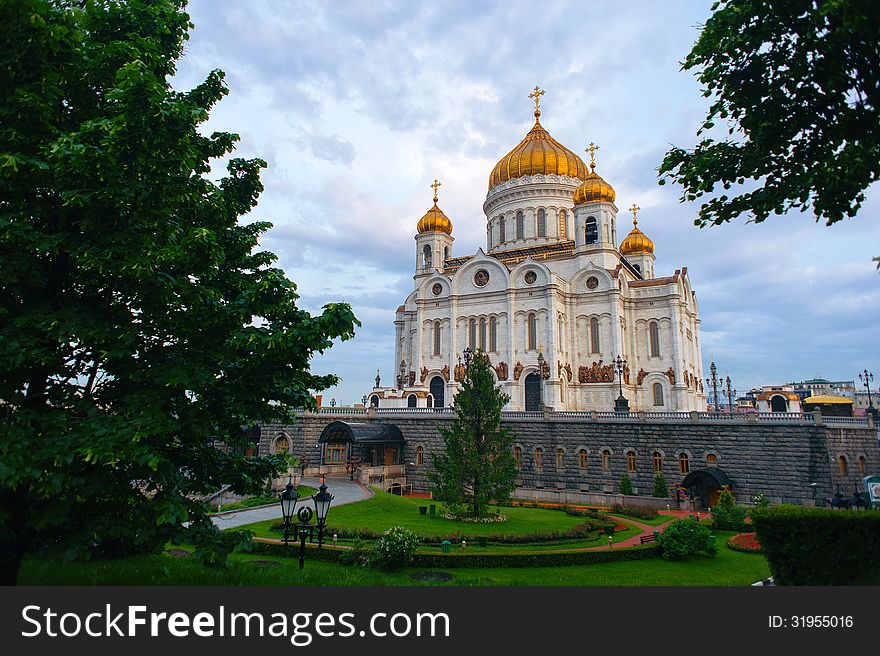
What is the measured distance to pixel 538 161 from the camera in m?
55.6

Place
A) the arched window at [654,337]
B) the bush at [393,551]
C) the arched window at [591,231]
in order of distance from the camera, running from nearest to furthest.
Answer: the bush at [393,551], the arched window at [654,337], the arched window at [591,231]

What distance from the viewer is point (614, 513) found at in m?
28.2

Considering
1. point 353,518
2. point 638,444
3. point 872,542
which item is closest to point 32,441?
point 872,542

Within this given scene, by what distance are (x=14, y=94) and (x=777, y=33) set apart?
39.3 feet

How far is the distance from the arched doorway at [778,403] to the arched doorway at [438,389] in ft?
83.2

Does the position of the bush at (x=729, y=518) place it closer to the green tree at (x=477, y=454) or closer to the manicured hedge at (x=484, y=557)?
the manicured hedge at (x=484, y=557)

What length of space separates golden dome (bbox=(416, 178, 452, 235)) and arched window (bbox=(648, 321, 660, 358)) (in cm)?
2234

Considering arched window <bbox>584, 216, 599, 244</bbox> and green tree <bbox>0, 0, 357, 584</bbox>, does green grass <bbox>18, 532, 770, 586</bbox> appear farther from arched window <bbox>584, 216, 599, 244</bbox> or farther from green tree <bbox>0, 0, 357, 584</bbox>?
arched window <bbox>584, 216, 599, 244</bbox>

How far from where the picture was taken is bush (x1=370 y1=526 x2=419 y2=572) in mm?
14750

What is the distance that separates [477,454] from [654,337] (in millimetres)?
28284

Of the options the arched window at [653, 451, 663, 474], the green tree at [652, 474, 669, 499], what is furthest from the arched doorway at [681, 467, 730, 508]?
the arched window at [653, 451, 663, 474]

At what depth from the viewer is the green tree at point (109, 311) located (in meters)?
6.52

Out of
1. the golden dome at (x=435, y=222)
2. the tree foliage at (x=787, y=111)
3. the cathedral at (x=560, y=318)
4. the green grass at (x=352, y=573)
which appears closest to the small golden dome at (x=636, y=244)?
the cathedral at (x=560, y=318)

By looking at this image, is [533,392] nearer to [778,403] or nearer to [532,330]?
[532,330]
